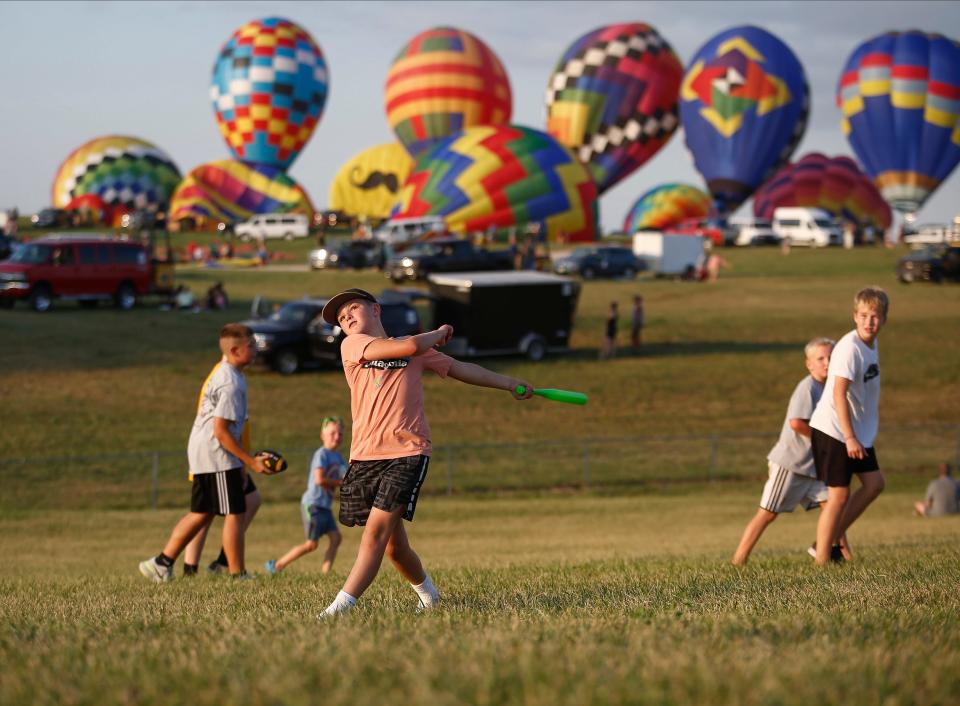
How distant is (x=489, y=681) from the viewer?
14.1ft

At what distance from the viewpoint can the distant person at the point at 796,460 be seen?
10.2 m

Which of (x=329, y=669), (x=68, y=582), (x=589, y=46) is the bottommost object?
(x=68, y=582)

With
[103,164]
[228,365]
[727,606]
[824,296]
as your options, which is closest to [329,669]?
[727,606]

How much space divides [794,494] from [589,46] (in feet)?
251

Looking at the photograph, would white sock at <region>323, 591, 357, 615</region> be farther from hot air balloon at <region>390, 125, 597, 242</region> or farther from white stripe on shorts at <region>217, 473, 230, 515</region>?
hot air balloon at <region>390, 125, 597, 242</region>

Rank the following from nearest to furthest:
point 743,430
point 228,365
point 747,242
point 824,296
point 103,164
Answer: point 228,365, point 743,430, point 824,296, point 747,242, point 103,164

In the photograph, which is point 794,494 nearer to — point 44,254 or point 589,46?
point 44,254

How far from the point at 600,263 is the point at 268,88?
3596 cm

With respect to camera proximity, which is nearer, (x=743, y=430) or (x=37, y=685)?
(x=37, y=685)

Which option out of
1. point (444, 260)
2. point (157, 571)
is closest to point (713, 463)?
point (157, 571)

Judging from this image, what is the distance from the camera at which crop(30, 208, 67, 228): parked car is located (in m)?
82.1

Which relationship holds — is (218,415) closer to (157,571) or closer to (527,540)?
(157,571)

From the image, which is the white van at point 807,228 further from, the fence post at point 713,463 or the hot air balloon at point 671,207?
the fence post at point 713,463

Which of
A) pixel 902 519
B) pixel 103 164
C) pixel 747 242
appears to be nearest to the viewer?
pixel 902 519
